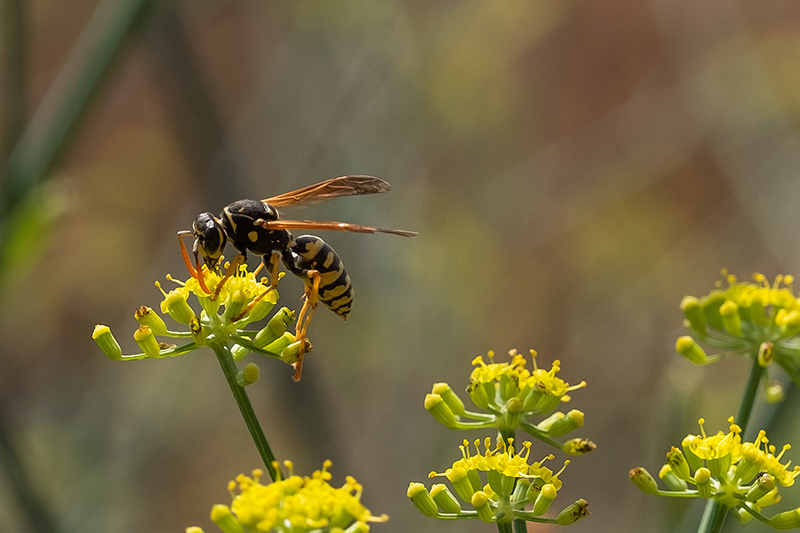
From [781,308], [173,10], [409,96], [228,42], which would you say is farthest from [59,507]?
[228,42]

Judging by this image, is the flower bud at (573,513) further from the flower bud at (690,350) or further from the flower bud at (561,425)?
the flower bud at (690,350)

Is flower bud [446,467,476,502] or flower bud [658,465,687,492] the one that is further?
flower bud [658,465,687,492]

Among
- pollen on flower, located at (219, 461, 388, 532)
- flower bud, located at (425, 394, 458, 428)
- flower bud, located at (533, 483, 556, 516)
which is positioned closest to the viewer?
pollen on flower, located at (219, 461, 388, 532)

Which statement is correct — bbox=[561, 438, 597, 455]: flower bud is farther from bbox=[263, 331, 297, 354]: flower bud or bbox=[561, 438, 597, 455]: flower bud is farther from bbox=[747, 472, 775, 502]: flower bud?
bbox=[263, 331, 297, 354]: flower bud

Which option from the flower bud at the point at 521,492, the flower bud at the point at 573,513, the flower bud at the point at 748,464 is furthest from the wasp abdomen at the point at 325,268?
the flower bud at the point at 748,464

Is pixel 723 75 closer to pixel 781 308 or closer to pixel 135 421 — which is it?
pixel 781 308

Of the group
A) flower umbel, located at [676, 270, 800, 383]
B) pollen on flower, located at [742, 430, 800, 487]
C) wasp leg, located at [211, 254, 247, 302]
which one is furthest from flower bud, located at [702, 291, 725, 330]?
wasp leg, located at [211, 254, 247, 302]
